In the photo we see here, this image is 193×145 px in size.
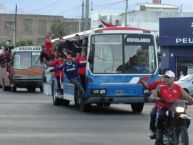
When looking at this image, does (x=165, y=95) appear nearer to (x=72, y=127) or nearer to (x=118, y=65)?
(x=72, y=127)

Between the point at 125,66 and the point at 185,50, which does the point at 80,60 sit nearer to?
the point at 125,66

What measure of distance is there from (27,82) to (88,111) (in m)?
16.1

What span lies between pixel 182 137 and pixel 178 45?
41.0 metres

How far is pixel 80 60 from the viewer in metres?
21.8

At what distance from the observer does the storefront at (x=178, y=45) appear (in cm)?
5088

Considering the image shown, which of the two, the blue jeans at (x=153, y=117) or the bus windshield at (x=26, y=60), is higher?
the bus windshield at (x=26, y=60)

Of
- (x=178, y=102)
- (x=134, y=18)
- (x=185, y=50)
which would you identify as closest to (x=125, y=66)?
(x=178, y=102)

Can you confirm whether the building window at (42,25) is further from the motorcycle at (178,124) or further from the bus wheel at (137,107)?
the motorcycle at (178,124)

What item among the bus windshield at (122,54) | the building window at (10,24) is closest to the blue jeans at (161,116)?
the bus windshield at (122,54)

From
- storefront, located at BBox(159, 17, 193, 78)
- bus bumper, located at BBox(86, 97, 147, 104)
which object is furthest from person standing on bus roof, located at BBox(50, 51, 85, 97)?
storefront, located at BBox(159, 17, 193, 78)

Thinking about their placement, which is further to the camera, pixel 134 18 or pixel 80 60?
pixel 134 18

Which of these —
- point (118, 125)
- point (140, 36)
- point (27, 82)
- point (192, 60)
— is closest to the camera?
point (118, 125)

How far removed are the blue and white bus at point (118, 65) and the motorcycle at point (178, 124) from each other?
9.76 meters

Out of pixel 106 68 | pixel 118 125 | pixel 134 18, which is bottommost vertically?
pixel 118 125
